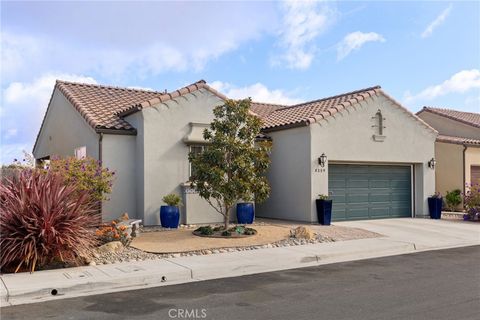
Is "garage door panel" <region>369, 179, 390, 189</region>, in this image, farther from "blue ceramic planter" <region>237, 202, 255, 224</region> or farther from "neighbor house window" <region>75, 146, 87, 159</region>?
"neighbor house window" <region>75, 146, 87, 159</region>

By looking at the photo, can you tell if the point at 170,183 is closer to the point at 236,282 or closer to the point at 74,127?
the point at 74,127

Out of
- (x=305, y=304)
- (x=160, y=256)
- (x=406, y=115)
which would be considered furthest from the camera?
(x=406, y=115)

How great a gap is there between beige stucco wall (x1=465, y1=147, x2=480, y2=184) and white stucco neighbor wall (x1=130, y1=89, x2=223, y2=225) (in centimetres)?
1351

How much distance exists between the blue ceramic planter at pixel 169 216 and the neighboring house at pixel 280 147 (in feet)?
2.17

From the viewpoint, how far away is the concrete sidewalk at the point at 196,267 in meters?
7.59

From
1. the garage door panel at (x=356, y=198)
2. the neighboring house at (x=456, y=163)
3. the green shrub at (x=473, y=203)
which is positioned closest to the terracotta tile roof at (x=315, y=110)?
the garage door panel at (x=356, y=198)

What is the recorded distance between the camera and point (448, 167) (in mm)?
22312

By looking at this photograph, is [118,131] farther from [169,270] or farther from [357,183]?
[357,183]

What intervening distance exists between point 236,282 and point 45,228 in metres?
3.90

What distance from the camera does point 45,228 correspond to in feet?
29.5

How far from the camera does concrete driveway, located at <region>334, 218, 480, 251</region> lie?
1288cm

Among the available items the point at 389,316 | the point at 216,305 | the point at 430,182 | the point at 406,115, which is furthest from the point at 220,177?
the point at 430,182

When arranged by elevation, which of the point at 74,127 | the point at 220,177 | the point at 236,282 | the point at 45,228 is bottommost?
the point at 236,282

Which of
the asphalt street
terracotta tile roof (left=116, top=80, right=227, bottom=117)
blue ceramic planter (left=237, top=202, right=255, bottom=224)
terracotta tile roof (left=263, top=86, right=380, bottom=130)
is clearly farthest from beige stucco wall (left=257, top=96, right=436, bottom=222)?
the asphalt street
